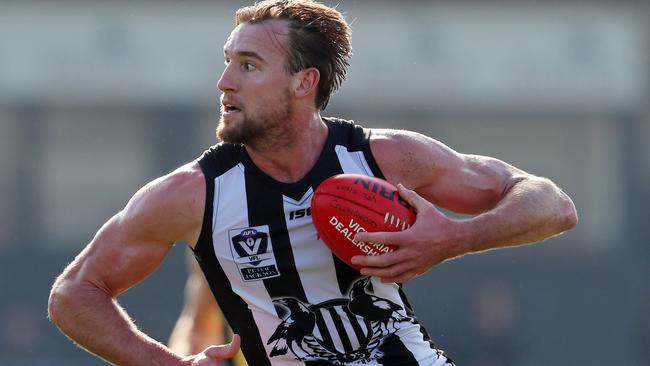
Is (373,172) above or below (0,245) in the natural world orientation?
above

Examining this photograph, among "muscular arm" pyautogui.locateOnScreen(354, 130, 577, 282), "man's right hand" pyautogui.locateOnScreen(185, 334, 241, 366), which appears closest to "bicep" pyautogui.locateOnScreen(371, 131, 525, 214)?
"muscular arm" pyautogui.locateOnScreen(354, 130, 577, 282)

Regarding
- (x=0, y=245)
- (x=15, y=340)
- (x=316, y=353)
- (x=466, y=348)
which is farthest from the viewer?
(x=0, y=245)

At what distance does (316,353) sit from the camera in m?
5.07

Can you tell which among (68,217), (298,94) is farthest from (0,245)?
(298,94)

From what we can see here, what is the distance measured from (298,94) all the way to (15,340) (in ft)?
48.6

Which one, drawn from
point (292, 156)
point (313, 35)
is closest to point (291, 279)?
point (292, 156)

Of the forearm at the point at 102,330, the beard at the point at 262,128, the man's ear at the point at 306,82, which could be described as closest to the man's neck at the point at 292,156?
the beard at the point at 262,128

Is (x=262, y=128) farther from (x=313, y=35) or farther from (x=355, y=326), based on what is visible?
(x=355, y=326)

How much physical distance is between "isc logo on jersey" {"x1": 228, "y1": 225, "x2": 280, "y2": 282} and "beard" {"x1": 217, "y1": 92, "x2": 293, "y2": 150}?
14.7 inches

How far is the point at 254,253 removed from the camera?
5.09 metres

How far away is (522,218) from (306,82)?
1141mm

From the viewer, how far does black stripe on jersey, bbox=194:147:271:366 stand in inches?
201

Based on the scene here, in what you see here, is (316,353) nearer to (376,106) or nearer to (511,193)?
(511,193)

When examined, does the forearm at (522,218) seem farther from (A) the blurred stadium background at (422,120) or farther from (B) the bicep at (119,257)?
(A) the blurred stadium background at (422,120)
